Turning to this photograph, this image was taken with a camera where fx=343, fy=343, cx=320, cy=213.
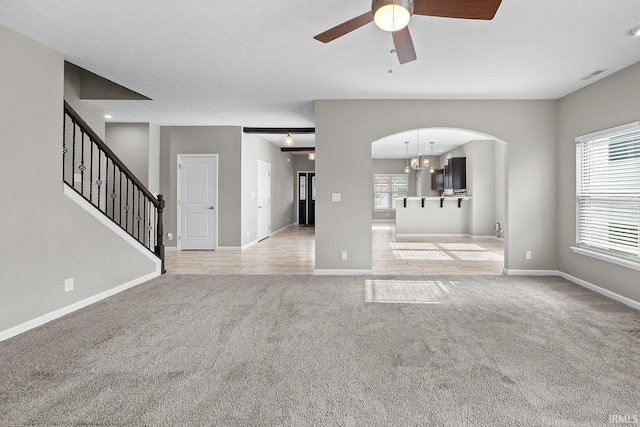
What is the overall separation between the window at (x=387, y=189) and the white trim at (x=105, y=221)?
10.3 m

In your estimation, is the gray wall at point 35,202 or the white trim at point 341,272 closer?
the gray wall at point 35,202

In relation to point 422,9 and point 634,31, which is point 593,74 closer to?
point 634,31

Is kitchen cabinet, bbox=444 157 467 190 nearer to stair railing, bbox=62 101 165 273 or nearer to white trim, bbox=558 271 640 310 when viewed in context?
white trim, bbox=558 271 640 310

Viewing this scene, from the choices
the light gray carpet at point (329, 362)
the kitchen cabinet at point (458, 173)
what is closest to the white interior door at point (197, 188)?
the light gray carpet at point (329, 362)

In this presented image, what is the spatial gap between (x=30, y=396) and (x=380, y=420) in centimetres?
195

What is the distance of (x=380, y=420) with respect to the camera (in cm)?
173

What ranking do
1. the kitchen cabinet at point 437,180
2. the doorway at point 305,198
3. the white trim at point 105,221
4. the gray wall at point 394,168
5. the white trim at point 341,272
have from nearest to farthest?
the white trim at point 105,221 < the white trim at point 341,272 < the kitchen cabinet at point 437,180 < the doorway at point 305,198 < the gray wall at point 394,168

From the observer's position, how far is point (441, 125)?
4926 millimetres

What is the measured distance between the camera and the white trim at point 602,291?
356 centimetres

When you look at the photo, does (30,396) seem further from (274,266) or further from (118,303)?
(274,266)

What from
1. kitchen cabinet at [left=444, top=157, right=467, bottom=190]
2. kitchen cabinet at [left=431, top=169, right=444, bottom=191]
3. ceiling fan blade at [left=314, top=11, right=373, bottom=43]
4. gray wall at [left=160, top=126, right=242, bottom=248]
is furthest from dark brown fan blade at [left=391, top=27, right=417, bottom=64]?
kitchen cabinet at [left=431, top=169, right=444, bottom=191]

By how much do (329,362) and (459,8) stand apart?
2.36m

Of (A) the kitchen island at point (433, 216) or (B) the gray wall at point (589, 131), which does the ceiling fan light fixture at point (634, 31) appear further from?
(A) the kitchen island at point (433, 216)

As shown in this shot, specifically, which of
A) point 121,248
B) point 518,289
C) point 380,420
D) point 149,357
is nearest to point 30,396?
point 149,357
